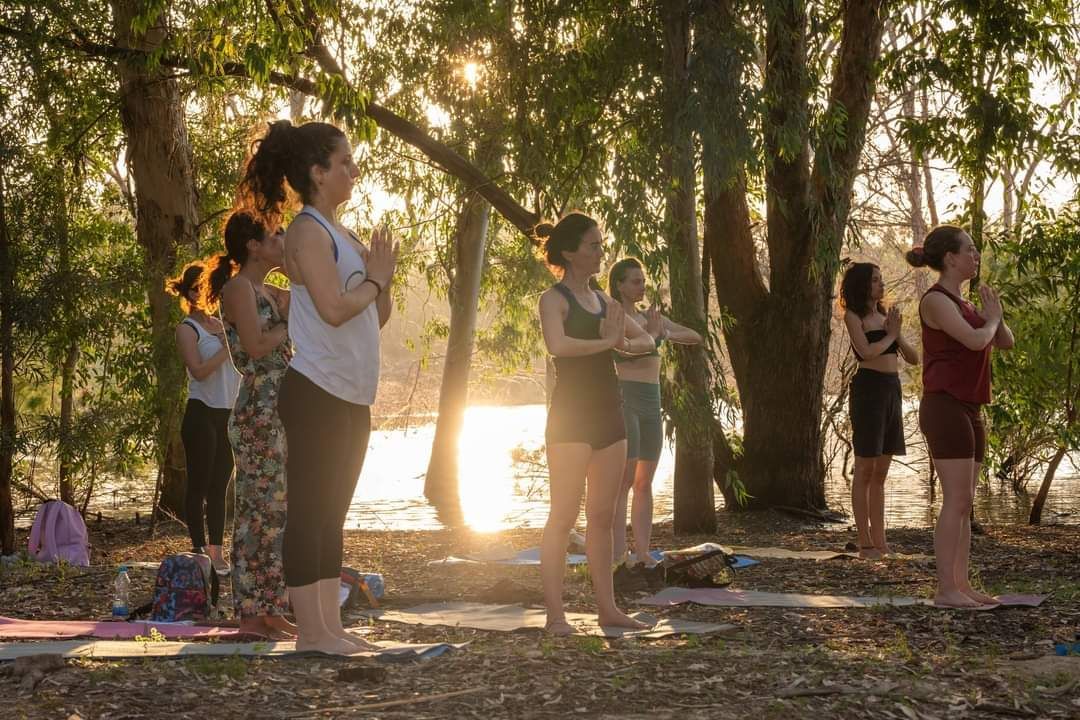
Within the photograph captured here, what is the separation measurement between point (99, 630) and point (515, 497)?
41.7 feet

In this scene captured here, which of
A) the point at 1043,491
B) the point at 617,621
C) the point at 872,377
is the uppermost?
the point at 872,377

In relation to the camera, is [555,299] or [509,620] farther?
[509,620]

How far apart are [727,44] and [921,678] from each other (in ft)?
16.2

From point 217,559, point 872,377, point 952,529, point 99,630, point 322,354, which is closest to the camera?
point 322,354

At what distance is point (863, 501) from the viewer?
7.60 metres

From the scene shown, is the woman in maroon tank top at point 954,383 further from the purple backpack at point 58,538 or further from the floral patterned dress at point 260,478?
the purple backpack at point 58,538

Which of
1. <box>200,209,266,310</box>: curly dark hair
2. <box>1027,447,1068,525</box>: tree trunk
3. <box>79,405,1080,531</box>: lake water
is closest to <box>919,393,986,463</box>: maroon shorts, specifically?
<box>200,209,266,310</box>: curly dark hair

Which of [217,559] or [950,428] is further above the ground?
[950,428]

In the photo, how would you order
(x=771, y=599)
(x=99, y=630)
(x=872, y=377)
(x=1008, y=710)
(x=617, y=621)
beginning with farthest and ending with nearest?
1. (x=872, y=377)
2. (x=771, y=599)
3. (x=617, y=621)
4. (x=99, y=630)
5. (x=1008, y=710)

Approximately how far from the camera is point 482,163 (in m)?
11.2

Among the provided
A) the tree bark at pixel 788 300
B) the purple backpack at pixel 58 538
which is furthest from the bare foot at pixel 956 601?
the purple backpack at pixel 58 538

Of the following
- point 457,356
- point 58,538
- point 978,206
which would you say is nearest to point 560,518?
point 58,538

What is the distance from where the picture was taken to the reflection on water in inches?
523

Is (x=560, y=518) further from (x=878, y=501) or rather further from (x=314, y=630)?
(x=878, y=501)
